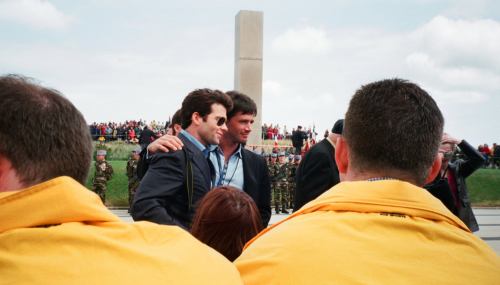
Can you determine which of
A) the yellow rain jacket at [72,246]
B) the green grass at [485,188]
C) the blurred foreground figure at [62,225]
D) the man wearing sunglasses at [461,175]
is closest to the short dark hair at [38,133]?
the blurred foreground figure at [62,225]

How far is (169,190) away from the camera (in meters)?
3.25

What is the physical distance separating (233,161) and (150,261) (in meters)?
2.87

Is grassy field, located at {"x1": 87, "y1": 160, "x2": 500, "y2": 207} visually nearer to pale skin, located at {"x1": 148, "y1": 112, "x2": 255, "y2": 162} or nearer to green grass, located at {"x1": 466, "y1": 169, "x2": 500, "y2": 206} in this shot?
green grass, located at {"x1": 466, "y1": 169, "x2": 500, "y2": 206}

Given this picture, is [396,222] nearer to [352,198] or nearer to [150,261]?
[352,198]

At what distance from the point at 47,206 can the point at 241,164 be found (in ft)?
9.64

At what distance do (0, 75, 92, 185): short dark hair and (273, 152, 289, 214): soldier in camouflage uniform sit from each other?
14883 mm

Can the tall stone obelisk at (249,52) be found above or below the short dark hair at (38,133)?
above

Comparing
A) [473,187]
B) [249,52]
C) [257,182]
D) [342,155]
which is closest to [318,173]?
[257,182]

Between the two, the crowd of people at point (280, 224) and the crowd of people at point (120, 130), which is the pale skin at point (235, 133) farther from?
the crowd of people at point (120, 130)

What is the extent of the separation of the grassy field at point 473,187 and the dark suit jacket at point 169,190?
14560mm

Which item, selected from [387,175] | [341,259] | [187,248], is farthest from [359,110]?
[187,248]

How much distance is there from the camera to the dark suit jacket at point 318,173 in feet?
12.8

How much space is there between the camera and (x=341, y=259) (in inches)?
58.4

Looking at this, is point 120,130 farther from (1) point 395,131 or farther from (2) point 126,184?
(1) point 395,131
